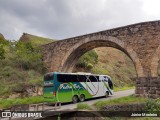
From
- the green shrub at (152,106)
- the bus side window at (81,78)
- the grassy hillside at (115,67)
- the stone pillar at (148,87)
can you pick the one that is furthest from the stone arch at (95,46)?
the grassy hillside at (115,67)

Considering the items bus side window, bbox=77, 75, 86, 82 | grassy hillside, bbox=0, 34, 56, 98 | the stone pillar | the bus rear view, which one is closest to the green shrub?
the stone pillar

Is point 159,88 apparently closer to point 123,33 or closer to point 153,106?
point 153,106

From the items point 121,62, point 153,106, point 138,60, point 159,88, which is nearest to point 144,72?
point 138,60

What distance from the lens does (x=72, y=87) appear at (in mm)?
15664

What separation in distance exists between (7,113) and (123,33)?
1152 centimetres

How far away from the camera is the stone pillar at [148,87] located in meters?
13.3

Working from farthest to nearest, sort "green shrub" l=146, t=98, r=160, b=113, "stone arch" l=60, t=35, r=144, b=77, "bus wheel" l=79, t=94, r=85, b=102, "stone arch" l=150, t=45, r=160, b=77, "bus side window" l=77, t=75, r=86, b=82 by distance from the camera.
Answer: "stone arch" l=60, t=35, r=144, b=77
"bus wheel" l=79, t=94, r=85, b=102
"bus side window" l=77, t=75, r=86, b=82
"stone arch" l=150, t=45, r=160, b=77
"green shrub" l=146, t=98, r=160, b=113

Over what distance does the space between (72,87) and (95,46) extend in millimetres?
6863

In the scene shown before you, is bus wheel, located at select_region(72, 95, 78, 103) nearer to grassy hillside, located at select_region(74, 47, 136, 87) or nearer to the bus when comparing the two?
the bus

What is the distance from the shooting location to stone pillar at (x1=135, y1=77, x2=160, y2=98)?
13.3m

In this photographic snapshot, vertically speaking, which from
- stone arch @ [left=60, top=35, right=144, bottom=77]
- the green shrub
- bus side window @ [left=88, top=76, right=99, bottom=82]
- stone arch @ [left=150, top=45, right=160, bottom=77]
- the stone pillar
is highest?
stone arch @ [left=60, top=35, right=144, bottom=77]

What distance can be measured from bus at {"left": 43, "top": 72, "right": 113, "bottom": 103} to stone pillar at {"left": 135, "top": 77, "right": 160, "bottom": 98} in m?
Result: 4.23

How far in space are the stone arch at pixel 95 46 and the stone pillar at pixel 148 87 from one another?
7.00 feet

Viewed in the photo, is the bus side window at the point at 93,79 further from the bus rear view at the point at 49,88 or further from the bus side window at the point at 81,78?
the bus rear view at the point at 49,88
